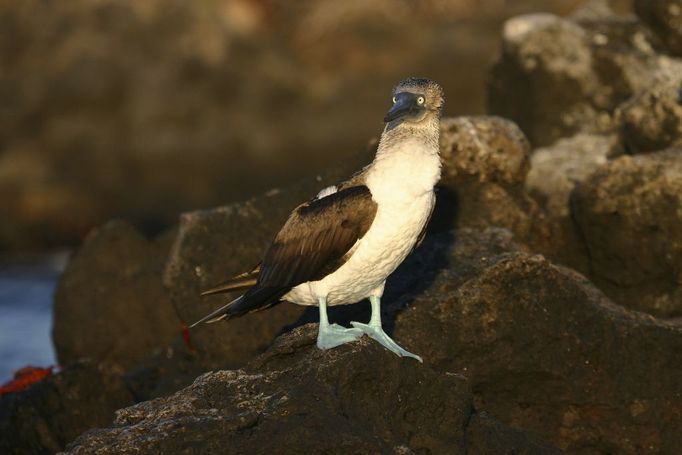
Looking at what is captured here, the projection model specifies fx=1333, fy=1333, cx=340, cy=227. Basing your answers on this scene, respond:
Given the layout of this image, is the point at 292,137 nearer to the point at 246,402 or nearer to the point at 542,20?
the point at 542,20

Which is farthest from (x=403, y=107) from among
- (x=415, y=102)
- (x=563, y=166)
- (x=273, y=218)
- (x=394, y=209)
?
(x=563, y=166)

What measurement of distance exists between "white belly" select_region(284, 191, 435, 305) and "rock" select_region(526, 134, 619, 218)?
4005 millimetres

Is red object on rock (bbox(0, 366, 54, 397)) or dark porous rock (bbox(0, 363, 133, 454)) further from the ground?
red object on rock (bbox(0, 366, 54, 397))

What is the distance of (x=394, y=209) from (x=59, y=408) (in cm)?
374

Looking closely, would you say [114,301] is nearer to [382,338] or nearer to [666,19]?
[382,338]

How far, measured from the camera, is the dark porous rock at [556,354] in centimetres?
848

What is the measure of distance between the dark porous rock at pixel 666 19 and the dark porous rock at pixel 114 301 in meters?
5.45

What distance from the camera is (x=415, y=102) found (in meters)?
7.68

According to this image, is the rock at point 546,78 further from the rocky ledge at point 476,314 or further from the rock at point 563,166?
the rock at point 563,166

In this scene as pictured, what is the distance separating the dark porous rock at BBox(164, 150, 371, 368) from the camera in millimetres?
10156

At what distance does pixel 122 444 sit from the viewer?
6629 mm

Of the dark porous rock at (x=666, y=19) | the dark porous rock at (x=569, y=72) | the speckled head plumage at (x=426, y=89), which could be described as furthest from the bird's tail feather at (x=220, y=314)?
the dark porous rock at (x=666, y=19)

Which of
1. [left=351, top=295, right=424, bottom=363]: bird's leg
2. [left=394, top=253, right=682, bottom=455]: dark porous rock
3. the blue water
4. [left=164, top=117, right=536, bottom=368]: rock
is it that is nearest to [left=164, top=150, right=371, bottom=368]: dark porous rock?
[left=164, top=117, right=536, bottom=368]: rock

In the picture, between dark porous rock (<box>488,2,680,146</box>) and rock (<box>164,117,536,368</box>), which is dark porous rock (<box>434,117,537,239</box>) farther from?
dark porous rock (<box>488,2,680,146</box>)
